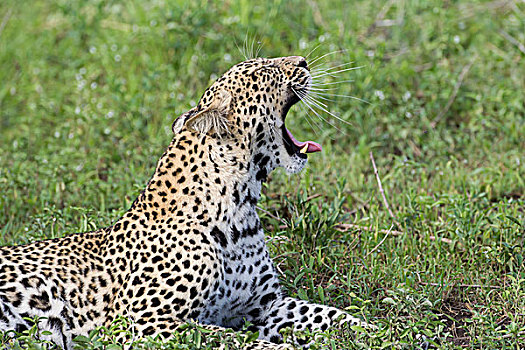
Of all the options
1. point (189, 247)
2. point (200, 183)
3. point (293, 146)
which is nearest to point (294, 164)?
point (293, 146)

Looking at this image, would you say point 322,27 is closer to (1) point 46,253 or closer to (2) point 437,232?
(2) point 437,232

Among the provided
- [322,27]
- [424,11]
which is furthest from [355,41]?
[424,11]

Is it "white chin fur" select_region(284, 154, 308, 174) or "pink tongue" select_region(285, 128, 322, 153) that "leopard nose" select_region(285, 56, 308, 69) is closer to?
"pink tongue" select_region(285, 128, 322, 153)

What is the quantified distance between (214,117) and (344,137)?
12.8ft

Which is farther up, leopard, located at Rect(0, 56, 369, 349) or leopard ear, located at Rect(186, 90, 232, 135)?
leopard ear, located at Rect(186, 90, 232, 135)

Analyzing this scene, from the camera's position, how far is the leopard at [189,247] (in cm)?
464

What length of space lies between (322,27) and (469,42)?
1829 mm

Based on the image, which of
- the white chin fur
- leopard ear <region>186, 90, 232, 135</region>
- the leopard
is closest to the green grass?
the leopard

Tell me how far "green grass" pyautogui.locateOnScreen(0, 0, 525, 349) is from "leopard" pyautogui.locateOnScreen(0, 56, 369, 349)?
2.59ft

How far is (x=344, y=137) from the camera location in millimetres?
8484

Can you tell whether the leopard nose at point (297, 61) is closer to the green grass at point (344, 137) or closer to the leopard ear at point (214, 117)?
the leopard ear at point (214, 117)

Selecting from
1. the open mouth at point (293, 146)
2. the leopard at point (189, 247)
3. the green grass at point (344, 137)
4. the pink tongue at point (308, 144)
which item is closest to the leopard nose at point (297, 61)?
the leopard at point (189, 247)

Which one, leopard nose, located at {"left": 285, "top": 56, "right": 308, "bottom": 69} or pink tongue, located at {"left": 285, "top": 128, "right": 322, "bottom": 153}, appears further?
leopard nose, located at {"left": 285, "top": 56, "right": 308, "bottom": 69}

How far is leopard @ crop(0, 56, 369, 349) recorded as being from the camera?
464cm
